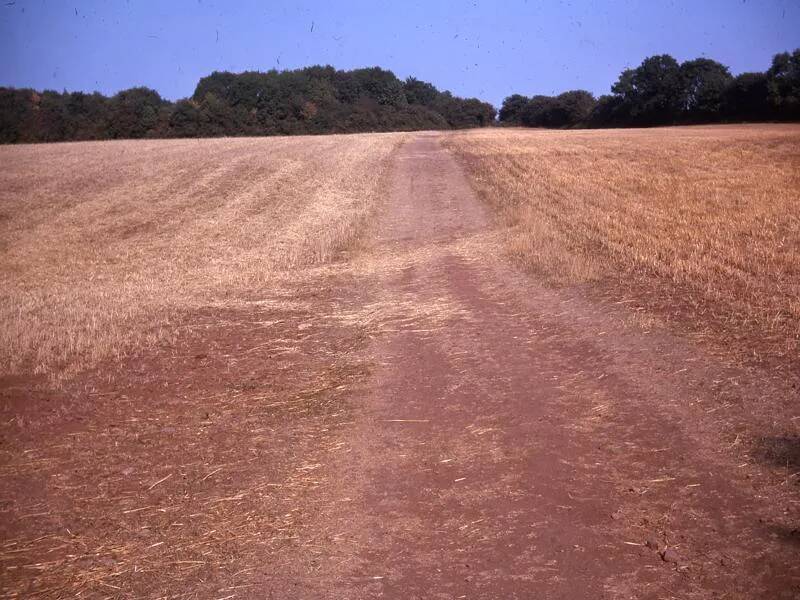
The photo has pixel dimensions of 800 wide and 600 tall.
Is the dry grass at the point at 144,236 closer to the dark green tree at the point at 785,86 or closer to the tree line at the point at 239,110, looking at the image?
the tree line at the point at 239,110

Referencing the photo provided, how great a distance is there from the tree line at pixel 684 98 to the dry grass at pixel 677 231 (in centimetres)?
3645

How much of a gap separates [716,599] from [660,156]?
90.4ft

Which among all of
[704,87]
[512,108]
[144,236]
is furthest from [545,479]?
[512,108]

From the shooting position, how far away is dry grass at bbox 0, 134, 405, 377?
9594mm

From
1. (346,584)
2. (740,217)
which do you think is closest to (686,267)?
(740,217)

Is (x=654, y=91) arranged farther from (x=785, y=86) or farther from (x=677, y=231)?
(x=677, y=231)

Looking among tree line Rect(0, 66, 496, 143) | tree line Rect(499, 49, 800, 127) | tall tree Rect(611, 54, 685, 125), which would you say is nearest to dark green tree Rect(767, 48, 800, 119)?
tree line Rect(499, 49, 800, 127)

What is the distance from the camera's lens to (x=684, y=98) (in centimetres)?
7350

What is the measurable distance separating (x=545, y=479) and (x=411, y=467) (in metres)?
0.98

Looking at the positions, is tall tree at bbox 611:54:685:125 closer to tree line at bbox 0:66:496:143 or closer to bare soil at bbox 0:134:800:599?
tree line at bbox 0:66:496:143

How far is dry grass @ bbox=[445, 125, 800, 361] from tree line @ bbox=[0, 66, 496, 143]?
49.4 m

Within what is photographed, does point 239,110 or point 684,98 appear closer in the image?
point 684,98

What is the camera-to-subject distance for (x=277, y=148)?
1512 inches

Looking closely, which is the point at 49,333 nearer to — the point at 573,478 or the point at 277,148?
the point at 573,478
